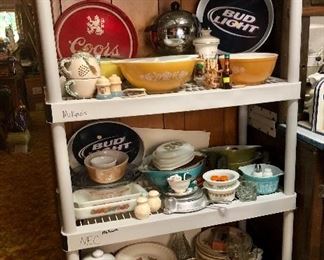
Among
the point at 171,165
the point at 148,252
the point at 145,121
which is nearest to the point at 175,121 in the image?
the point at 145,121

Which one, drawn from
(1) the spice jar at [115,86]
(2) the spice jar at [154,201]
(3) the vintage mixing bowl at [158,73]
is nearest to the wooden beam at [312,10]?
(3) the vintage mixing bowl at [158,73]

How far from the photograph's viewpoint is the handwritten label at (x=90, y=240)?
130 centimetres

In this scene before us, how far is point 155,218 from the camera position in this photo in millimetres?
1363

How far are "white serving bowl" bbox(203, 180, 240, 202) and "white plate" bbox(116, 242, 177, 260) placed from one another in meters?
0.43

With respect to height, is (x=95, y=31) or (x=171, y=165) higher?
(x=95, y=31)

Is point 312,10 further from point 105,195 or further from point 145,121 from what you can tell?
point 105,195

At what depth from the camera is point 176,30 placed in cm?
142

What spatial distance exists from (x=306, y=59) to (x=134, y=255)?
1020mm

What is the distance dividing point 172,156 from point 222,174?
193 mm

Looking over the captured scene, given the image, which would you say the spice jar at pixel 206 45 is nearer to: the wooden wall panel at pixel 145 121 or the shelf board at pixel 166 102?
the shelf board at pixel 166 102

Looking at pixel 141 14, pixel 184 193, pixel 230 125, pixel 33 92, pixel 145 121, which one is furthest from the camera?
pixel 33 92

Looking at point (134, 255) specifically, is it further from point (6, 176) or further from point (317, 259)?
point (6, 176)

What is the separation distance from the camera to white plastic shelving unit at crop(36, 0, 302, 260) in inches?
46.4

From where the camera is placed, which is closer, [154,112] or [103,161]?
[154,112]
